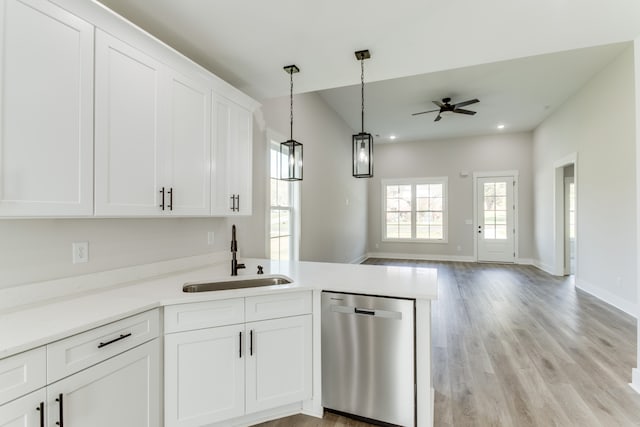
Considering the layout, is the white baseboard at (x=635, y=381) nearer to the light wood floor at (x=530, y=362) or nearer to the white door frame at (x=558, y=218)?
the light wood floor at (x=530, y=362)

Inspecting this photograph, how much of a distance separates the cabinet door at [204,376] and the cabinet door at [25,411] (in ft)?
1.82

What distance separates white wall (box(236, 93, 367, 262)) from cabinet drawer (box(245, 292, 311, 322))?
133cm

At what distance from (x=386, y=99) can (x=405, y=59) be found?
122 inches

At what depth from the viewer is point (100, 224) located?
1.80 meters

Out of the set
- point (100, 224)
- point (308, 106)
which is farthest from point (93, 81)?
point (308, 106)

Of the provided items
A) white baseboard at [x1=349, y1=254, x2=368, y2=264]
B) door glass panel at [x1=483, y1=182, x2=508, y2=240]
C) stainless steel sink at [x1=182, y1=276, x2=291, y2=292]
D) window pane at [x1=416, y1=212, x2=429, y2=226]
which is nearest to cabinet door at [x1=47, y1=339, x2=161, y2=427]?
stainless steel sink at [x1=182, y1=276, x2=291, y2=292]

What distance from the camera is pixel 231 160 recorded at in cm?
245

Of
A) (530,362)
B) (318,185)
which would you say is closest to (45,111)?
(530,362)

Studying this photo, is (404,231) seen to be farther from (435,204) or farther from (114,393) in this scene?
(114,393)

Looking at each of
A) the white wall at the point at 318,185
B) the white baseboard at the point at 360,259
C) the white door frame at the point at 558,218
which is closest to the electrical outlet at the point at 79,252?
the white wall at the point at 318,185

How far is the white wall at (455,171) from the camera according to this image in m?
7.72

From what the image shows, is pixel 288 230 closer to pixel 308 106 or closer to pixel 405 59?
pixel 308 106

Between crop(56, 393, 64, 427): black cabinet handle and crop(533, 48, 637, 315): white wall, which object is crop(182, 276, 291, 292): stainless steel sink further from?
crop(533, 48, 637, 315): white wall

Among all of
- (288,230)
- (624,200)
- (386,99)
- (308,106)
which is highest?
(386,99)
